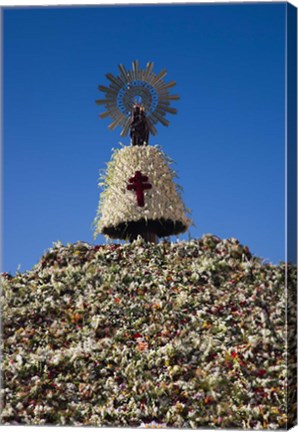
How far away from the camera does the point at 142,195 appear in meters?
10.4

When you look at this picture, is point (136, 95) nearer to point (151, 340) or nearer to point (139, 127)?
point (139, 127)

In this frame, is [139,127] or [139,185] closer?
[139,185]

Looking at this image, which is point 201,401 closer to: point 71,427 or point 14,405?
point 71,427

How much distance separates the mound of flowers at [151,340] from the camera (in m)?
7.88

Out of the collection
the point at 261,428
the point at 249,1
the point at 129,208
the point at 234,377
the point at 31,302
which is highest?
the point at 249,1

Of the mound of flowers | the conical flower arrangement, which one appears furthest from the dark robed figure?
the mound of flowers

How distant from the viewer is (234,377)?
7957 mm

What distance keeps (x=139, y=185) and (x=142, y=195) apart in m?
0.14

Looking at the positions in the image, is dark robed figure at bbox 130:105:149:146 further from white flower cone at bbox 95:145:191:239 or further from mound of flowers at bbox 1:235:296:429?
mound of flowers at bbox 1:235:296:429

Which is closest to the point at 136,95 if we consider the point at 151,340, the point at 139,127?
the point at 139,127

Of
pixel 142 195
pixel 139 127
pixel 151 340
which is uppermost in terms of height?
pixel 139 127

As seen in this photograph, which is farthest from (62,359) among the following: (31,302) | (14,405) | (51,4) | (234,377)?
(51,4)

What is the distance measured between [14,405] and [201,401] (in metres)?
2.04

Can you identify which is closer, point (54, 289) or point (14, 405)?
point (14, 405)
